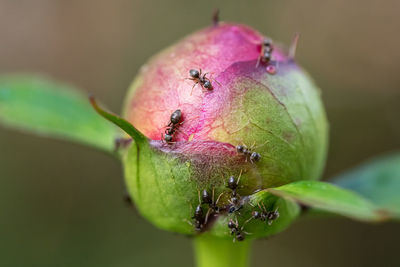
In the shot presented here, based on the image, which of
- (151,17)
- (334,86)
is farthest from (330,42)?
(151,17)

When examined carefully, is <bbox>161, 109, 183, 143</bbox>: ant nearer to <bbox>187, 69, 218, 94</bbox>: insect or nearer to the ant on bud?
<bbox>187, 69, 218, 94</bbox>: insect

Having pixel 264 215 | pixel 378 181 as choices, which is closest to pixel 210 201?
pixel 264 215

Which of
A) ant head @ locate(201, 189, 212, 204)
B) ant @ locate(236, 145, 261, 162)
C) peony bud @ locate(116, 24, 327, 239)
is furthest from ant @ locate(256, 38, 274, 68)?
ant head @ locate(201, 189, 212, 204)

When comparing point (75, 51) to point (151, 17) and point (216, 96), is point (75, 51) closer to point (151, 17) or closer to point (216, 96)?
point (151, 17)

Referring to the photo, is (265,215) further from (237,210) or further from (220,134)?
(220,134)

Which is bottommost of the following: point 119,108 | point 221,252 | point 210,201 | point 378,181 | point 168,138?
point 119,108
